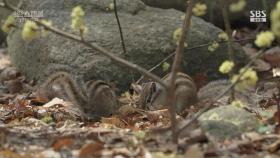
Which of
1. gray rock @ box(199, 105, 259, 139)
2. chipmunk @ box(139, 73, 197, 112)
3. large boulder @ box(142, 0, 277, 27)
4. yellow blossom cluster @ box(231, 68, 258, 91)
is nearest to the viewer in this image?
yellow blossom cluster @ box(231, 68, 258, 91)

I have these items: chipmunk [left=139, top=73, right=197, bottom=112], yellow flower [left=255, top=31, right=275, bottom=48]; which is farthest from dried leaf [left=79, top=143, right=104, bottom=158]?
chipmunk [left=139, top=73, right=197, bottom=112]

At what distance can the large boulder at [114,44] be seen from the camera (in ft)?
20.6

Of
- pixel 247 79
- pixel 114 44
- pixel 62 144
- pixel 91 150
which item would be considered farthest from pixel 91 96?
pixel 247 79

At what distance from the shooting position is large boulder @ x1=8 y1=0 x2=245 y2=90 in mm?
6293

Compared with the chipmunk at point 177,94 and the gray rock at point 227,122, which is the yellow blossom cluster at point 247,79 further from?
the chipmunk at point 177,94

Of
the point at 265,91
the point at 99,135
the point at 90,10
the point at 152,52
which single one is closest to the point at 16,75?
the point at 90,10

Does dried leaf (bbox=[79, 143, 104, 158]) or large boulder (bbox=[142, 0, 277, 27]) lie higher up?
large boulder (bbox=[142, 0, 277, 27])

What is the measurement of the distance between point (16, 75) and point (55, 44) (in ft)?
2.63

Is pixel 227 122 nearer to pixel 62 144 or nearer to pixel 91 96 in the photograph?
pixel 62 144

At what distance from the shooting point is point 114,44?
6473 mm

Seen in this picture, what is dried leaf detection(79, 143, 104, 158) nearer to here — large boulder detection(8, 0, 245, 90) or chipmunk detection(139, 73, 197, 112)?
chipmunk detection(139, 73, 197, 112)

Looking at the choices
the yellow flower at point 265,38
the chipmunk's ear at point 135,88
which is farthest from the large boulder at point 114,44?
the yellow flower at point 265,38

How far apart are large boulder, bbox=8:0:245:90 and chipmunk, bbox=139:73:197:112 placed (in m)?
0.84

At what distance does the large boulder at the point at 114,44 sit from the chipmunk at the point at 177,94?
0.84m
